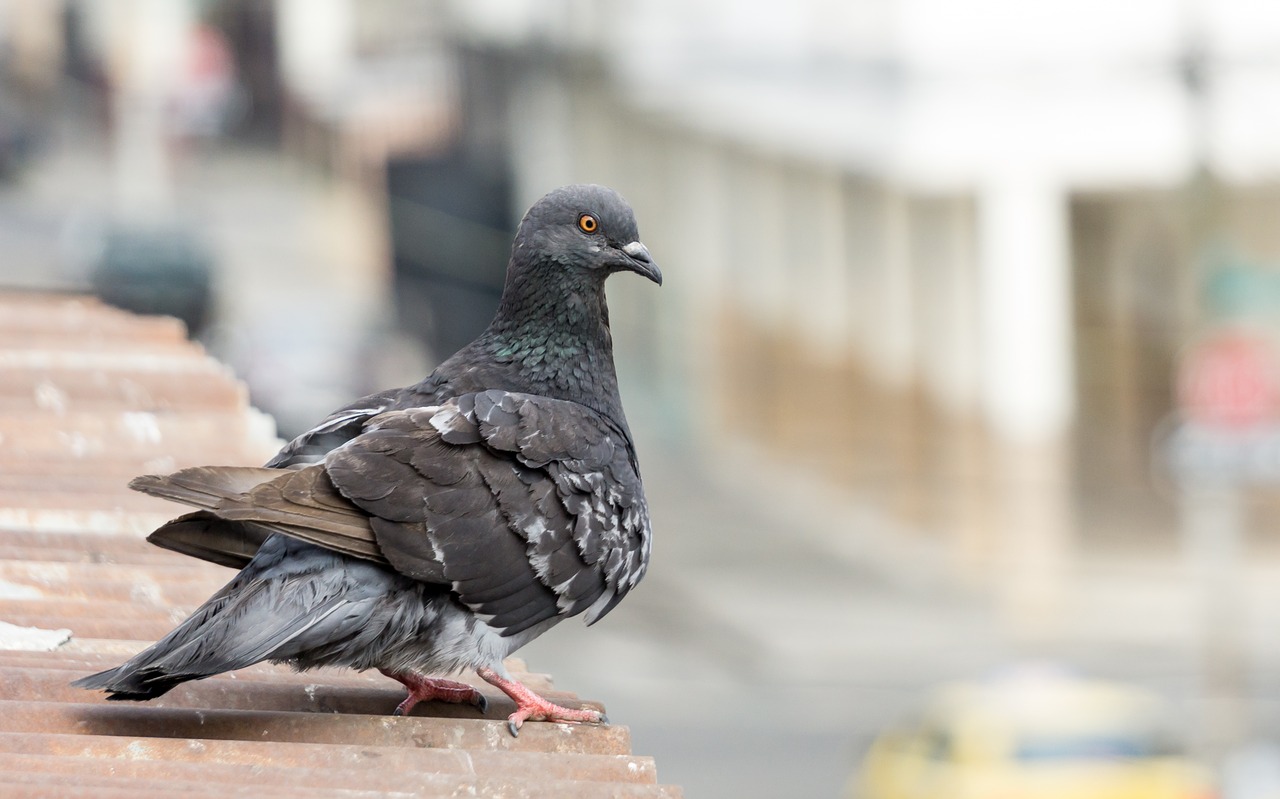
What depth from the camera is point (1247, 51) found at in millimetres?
20312

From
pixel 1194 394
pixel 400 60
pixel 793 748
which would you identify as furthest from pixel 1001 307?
pixel 400 60

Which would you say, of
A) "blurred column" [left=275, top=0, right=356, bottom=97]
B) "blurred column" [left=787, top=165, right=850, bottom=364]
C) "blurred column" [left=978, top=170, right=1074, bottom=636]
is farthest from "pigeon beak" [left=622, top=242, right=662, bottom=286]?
"blurred column" [left=275, top=0, right=356, bottom=97]

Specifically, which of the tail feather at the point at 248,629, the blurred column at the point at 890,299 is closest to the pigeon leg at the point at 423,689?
the tail feather at the point at 248,629

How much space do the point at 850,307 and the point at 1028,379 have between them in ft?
12.8

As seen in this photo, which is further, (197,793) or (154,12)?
(154,12)

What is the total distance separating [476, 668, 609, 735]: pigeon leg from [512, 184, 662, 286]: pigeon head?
1.13 m

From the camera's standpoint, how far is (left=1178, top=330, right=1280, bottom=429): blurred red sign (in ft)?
40.6

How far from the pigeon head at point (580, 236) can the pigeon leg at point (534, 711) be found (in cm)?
113

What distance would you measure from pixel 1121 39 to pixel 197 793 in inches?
756

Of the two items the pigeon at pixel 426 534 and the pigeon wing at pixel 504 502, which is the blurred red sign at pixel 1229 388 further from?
the pigeon wing at pixel 504 502

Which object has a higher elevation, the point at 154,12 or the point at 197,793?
the point at 154,12

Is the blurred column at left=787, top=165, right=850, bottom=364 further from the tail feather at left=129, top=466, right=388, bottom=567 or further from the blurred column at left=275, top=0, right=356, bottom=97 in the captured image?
the tail feather at left=129, top=466, right=388, bottom=567

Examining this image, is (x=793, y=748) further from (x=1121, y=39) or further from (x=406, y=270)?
(x=406, y=270)

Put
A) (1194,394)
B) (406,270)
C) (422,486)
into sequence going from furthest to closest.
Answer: (406,270) < (1194,394) < (422,486)
